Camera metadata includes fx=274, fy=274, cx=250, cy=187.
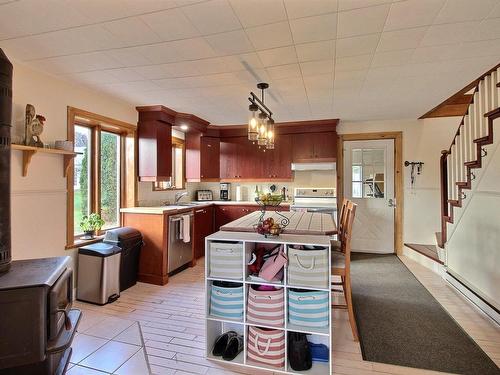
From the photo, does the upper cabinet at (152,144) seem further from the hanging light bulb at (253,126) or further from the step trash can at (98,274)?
the hanging light bulb at (253,126)

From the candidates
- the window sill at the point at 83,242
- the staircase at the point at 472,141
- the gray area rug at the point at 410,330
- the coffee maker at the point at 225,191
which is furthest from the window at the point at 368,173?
the window sill at the point at 83,242

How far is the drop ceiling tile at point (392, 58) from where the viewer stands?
2.34m

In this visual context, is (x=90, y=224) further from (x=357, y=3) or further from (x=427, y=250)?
(x=427, y=250)

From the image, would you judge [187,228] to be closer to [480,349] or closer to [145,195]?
[145,195]

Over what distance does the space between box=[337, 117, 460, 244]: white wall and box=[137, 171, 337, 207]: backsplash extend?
4.32 ft

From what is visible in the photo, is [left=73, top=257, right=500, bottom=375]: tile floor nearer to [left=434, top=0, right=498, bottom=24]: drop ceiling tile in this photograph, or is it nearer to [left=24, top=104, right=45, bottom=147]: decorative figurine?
[left=24, top=104, right=45, bottom=147]: decorative figurine

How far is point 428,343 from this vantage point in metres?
2.24

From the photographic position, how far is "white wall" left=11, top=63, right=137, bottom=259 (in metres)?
2.54

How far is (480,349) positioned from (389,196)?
3082 millimetres

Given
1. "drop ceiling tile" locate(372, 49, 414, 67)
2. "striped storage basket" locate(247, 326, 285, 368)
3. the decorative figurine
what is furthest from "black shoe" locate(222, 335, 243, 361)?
"drop ceiling tile" locate(372, 49, 414, 67)

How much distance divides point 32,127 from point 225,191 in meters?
3.53

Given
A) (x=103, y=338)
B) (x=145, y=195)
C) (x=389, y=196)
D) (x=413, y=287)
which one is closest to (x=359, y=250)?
(x=389, y=196)

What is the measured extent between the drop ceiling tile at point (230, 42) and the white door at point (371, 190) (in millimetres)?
3442

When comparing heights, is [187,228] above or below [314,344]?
above
